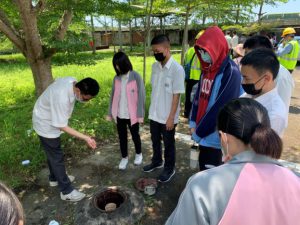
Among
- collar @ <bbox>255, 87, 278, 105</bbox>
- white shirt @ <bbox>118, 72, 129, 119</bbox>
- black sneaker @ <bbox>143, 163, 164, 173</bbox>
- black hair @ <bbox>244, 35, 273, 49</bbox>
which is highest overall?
black hair @ <bbox>244, 35, 273, 49</bbox>

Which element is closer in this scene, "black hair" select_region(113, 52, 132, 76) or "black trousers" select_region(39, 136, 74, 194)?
"black trousers" select_region(39, 136, 74, 194)

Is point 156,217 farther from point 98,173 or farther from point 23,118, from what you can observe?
point 23,118

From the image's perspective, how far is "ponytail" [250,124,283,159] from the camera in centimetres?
115

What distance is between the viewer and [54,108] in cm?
296

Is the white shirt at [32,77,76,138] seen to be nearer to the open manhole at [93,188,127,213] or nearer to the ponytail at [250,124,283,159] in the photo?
the open manhole at [93,188,127,213]

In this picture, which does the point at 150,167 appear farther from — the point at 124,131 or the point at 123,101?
the point at 123,101

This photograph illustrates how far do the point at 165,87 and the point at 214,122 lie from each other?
3.33 feet

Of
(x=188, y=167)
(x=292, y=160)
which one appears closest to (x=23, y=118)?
(x=188, y=167)

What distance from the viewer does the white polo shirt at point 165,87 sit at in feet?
11.0

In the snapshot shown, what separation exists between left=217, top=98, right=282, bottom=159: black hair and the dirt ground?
211 centimetres

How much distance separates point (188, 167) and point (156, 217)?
3.97ft

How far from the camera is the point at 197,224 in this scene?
1.08m

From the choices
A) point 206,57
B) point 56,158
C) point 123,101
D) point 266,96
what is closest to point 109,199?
point 56,158

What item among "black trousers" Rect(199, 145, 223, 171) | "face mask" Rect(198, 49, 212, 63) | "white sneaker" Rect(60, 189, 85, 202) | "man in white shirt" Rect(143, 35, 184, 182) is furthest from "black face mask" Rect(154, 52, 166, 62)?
"white sneaker" Rect(60, 189, 85, 202)
